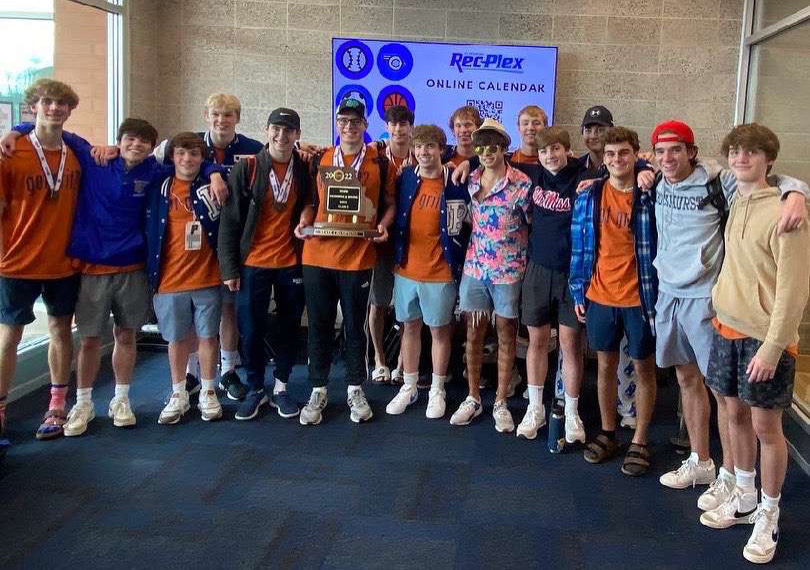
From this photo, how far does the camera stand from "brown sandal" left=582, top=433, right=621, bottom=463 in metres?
3.16

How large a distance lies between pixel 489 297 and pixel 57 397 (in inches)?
85.0

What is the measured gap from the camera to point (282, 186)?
A: 344 centimetres

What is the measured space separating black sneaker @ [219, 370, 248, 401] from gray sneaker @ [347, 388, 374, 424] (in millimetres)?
638

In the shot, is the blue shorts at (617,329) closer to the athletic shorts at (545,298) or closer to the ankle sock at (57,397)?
the athletic shorts at (545,298)

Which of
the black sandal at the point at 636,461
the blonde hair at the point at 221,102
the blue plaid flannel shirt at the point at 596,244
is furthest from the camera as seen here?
the blonde hair at the point at 221,102

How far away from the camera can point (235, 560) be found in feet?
7.59

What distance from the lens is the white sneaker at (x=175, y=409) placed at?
347 cm

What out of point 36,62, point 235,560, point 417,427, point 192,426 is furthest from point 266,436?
point 36,62

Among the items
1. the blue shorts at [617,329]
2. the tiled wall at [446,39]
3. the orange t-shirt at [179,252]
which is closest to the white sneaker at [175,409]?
the orange t-shirt at [179,252]

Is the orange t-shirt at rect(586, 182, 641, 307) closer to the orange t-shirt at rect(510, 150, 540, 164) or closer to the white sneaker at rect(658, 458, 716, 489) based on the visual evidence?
the white sneaker at rect(658, 458, 716, 489)

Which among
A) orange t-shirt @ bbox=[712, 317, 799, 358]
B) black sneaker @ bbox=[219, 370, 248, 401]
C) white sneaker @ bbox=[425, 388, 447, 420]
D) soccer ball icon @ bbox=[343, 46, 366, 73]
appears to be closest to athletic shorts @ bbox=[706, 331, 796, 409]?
orange t-shirt @ bbox=[712, 317, 799, 358]

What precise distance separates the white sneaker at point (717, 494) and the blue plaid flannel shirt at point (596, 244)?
653 mm

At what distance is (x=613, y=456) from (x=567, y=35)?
3145 mm

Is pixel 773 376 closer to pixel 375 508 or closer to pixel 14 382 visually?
pixel 375 508
